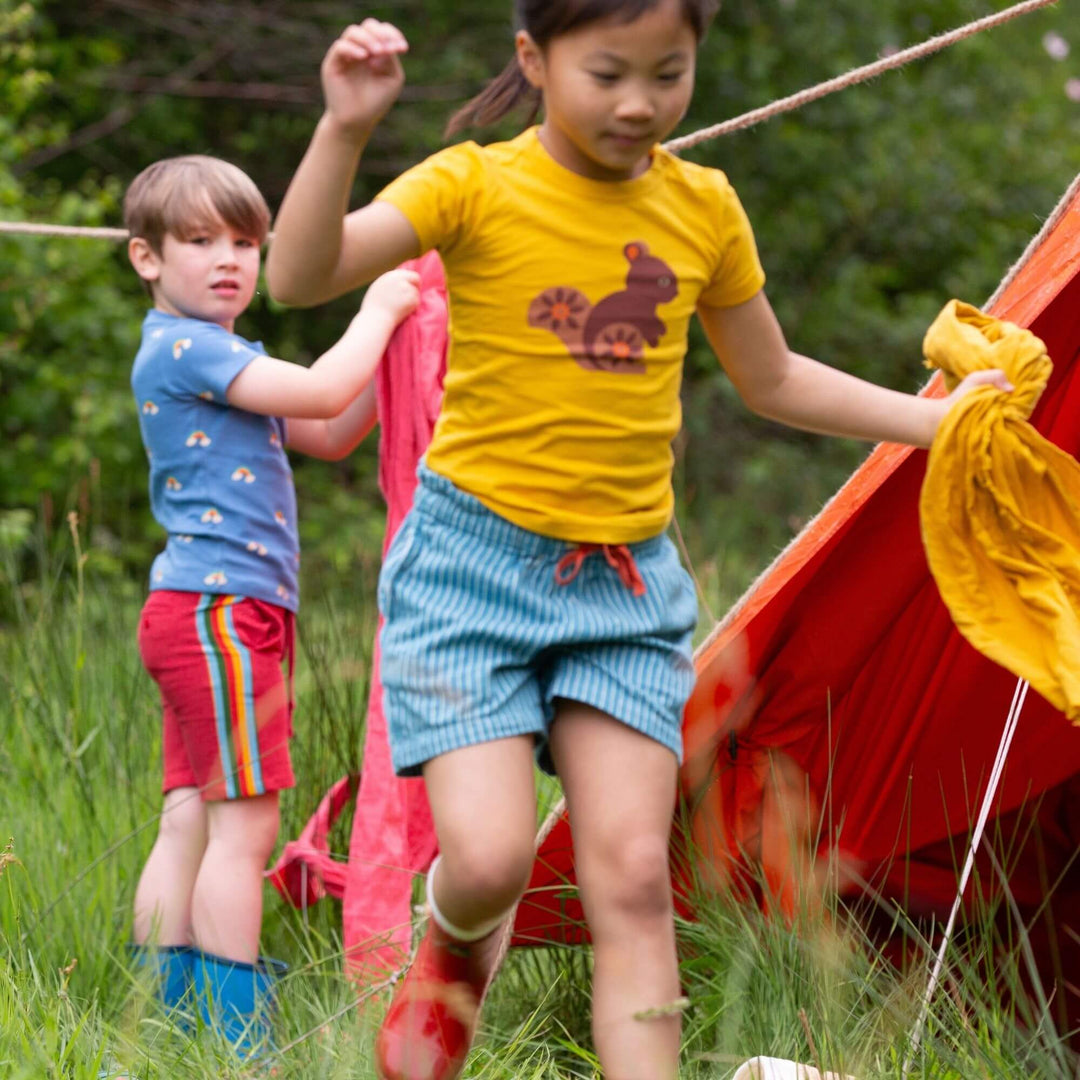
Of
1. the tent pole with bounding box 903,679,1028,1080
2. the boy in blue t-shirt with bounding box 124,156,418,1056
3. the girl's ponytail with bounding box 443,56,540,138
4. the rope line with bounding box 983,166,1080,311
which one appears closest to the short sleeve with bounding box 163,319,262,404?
the boy in blue t-shirt with bounding box 124,156,418,1056

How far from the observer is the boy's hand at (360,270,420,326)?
8.30 ft

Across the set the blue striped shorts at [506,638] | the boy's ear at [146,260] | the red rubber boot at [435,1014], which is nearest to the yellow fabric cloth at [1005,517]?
the blue striped shorts at [506,638]

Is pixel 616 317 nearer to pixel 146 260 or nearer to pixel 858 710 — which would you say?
pixel 858 710

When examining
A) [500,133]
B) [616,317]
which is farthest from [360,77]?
[500,133]

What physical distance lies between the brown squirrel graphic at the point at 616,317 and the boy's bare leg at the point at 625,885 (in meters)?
0.39

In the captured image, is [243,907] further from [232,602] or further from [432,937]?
[432,937]

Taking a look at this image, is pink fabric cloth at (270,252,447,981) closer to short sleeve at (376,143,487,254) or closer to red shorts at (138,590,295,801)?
red shorts at (138,590,295,801)

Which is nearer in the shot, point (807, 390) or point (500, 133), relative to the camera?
point (807, 390)

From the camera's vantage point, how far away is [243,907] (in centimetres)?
264

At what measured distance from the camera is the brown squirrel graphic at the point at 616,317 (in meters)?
1.83

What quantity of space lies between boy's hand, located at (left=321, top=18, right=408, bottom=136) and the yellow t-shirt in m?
0.17

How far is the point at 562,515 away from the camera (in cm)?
184

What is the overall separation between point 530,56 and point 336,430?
1.11m

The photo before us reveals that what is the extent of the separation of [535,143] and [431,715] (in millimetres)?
636
